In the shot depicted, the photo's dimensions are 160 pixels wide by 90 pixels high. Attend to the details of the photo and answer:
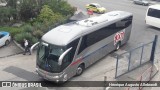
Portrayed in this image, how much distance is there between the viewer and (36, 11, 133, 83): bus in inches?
715

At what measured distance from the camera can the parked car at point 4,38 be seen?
2544 cm

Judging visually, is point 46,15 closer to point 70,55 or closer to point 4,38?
point 4,38

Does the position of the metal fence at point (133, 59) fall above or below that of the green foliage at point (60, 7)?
below

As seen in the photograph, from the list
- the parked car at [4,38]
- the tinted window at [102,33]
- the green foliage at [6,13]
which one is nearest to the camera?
the tinted window at [102,33]

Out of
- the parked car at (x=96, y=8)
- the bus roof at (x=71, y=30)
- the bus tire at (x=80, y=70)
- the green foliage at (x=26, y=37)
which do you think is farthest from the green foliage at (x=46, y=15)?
the parked car at (x=96, y=8)

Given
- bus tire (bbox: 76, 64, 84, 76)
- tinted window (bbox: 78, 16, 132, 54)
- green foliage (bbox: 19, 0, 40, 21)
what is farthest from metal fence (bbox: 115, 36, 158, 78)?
green foliage (bbox: 19, 0, 40, 21)

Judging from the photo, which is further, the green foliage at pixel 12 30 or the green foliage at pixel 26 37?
the green foliage at pixel 12 30

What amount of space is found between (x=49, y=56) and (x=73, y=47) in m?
1.70

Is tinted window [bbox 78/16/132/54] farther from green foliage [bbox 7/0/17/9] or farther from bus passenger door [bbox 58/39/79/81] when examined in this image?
green foliage [bbox 7/0/17/9]

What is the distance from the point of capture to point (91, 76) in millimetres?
20578

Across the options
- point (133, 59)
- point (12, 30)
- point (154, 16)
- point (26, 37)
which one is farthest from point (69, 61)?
point (154, 16)

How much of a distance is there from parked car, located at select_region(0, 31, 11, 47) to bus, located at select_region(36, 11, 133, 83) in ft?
23.8

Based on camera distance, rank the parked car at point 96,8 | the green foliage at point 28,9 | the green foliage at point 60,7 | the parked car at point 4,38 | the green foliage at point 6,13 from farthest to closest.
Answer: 1. the parked car at point 96,8
2. the green foliage at point 60,7
3. the green foliage at point 28,9
4. the green foliage at point 6,13
5. the parked car at point 4,38

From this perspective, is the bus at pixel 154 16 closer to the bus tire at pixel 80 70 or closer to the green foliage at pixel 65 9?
the green foliage at pixel 65 9
